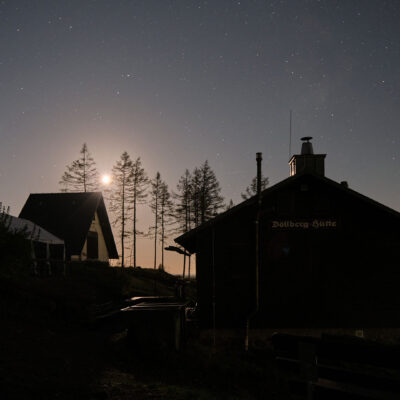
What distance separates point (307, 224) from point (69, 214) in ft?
77.3

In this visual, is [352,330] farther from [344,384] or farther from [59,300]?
[59,300]

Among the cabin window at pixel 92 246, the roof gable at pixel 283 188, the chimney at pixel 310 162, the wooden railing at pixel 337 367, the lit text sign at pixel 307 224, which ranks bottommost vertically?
the wooden railing at pixel 337 367

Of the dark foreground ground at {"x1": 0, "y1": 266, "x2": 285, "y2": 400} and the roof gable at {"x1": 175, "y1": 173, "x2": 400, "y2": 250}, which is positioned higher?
the roof gable at {"x1": 175, "y1": 173, "x2": 400, "y2": 250}

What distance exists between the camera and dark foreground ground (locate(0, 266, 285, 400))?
7070 millimetres

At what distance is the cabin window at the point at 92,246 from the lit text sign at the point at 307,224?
21.6 m

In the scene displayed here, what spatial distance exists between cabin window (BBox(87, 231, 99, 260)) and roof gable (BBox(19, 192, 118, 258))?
179 centimetres

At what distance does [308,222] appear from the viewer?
14930 mm

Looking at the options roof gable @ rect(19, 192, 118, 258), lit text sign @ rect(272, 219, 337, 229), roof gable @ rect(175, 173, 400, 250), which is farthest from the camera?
roof gable @ rect(19, 192, 118, 258)

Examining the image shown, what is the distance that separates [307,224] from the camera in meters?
14.9

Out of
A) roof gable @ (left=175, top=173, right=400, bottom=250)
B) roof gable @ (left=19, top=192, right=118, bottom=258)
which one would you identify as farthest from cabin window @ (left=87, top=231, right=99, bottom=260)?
roof gable @ (left=175, top=173, right=400, bottom=250)

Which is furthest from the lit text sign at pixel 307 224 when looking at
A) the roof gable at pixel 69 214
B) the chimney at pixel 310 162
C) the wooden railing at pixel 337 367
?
the roof gable at pixel 69 214

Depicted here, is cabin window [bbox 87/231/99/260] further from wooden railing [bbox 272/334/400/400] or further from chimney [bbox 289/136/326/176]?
wooden railing [bbox 272/334/400/400]

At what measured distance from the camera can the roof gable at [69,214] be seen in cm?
2995

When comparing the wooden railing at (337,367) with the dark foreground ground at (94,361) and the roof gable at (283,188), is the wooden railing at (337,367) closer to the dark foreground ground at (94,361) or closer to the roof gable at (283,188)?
the dark foreground ground at (94,361)
